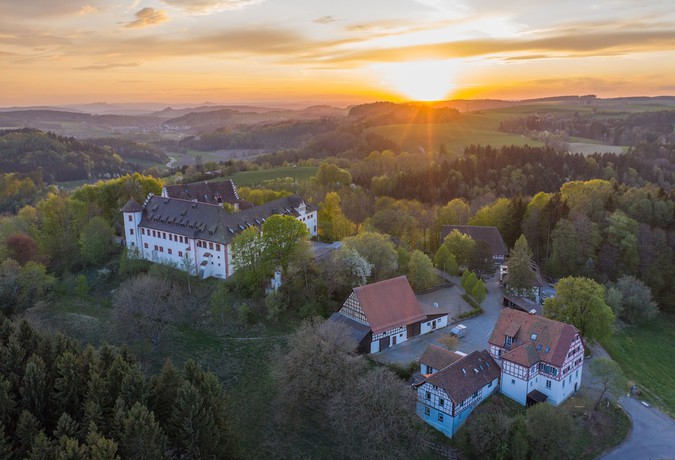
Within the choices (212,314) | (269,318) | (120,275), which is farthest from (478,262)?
(120,275)

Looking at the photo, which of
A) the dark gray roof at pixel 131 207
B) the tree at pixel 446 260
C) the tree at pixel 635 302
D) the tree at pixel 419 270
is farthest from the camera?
the dark gray roof at pixel 131 207

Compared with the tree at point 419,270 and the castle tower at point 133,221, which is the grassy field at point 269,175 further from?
the tree at point 419,270

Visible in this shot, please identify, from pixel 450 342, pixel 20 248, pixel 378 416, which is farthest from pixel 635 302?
pixel 20 248

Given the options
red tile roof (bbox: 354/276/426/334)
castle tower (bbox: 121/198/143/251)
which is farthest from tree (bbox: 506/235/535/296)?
castle tower (bbox: 121/198/143/251)

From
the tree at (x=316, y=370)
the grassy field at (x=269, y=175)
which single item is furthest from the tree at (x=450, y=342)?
the grassy field at (x=269, y=175)

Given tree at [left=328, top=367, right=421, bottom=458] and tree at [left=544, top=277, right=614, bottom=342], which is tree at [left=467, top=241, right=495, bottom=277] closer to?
tree at [left=544, top=277, right=614, bottom=342]

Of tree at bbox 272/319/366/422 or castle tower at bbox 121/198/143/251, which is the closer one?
tree at bbox 272/319/366/422
